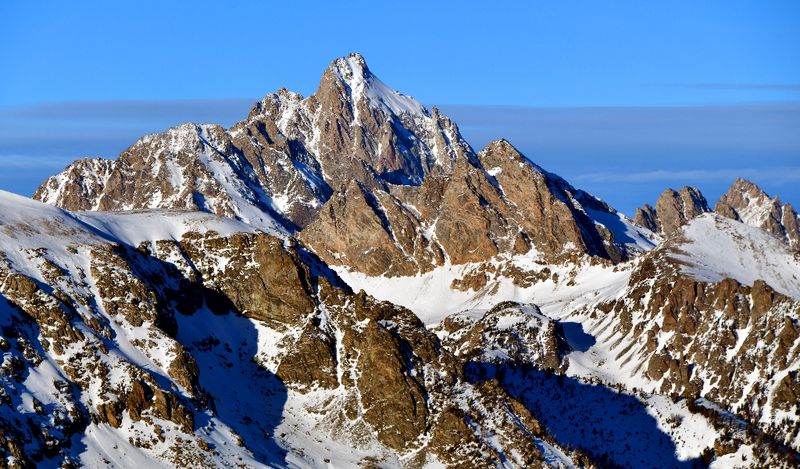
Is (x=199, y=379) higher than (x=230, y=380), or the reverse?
(x=230, y=380)

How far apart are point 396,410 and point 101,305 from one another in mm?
35197

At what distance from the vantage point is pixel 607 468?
199125 mm

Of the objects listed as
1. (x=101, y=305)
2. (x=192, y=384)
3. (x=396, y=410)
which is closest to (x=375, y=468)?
(x=396, y=410)

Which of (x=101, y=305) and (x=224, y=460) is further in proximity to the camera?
(x=101, y=305)

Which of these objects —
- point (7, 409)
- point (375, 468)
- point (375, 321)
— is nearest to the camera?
point (7, 409)

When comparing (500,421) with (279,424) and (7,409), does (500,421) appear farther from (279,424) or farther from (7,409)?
(7,409)

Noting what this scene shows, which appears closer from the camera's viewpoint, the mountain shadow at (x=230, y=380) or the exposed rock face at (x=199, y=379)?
the exposed rock face at (x=199, y=379)

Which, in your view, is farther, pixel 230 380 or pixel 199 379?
pixel 230 380

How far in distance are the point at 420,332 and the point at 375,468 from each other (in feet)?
78.4

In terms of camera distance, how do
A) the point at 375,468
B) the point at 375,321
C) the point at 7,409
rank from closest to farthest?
the point at 7,409
the point at 375,468
the point at 375,321

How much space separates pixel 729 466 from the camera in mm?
197000

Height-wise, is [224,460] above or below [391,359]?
below

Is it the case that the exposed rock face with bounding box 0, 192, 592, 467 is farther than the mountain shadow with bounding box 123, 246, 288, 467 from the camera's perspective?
No

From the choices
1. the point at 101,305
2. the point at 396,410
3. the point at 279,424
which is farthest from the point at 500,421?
the point at 101,305
